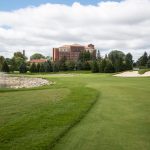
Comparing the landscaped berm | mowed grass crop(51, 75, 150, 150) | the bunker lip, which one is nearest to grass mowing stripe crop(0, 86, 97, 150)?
the landscaped berm

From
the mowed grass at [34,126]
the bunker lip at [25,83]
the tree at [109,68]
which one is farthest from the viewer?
the tree at [109,68]

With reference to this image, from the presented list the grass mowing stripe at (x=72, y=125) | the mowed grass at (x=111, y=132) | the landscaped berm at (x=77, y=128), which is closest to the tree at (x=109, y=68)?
the grass mowing stripe at (x=72, y=125)

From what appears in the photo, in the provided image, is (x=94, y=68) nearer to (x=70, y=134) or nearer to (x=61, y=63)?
(x=61, y=63)

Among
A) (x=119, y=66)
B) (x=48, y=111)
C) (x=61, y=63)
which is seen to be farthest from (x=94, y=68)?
(x=48, y=111)

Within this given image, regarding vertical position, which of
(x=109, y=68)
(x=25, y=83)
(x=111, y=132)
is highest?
(x=109, y=68)

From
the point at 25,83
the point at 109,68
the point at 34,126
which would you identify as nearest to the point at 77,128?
the point at 34,126

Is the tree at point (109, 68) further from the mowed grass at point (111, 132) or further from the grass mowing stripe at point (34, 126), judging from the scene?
the mowed grass at point (111, 132)

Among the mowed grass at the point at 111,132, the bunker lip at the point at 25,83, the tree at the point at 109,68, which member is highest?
the tree at the point at 109,68

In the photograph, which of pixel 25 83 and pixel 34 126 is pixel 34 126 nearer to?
pixel 34 126

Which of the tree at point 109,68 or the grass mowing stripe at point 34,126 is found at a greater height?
the tree at point 109,68

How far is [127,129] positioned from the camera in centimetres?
844

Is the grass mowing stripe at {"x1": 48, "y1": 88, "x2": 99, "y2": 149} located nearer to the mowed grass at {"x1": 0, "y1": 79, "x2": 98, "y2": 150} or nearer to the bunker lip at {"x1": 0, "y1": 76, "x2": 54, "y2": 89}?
the mowed grass at {"x1": 0, "y1": 79, "x2": 98, "y2": 150}

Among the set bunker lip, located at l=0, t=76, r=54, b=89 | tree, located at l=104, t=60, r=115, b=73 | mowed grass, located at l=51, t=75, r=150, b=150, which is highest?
tree, located at l=104, t=60, r=115, b=73

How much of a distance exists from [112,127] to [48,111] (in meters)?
3.73
